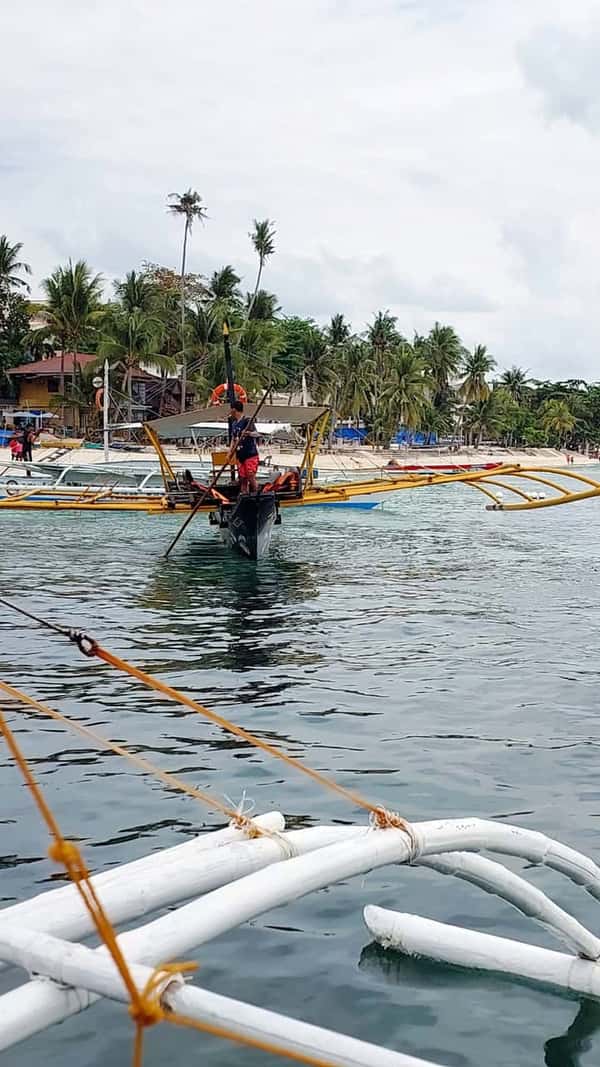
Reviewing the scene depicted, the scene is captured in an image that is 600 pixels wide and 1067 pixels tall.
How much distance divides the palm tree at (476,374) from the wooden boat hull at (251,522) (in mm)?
73092

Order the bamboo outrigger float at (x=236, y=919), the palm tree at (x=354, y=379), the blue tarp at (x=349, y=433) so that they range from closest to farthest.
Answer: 1. the bamboo outrigger float at (x=236, y=919)
2. the palm tree at (x=354, y=379)
3. the blue tarp at (x=349, y=433)

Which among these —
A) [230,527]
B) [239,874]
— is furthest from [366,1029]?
[230,527]

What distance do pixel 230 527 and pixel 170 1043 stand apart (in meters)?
16.3

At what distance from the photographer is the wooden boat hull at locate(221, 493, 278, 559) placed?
19.5 meters

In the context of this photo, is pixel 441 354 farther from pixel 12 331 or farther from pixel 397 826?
pixel 397 826

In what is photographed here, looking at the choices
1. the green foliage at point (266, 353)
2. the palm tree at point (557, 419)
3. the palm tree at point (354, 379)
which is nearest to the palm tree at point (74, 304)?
the green foliage at point (266, 353)

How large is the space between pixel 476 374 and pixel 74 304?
133ft

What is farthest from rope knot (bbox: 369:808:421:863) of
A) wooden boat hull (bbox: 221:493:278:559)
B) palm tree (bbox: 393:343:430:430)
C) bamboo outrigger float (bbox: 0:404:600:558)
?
palm tree (bbox: 393:343:430:430)

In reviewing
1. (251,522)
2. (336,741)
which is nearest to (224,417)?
(251,522)

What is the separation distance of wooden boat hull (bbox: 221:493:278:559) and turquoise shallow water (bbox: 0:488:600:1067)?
0.41 meters

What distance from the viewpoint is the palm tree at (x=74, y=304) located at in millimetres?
61188

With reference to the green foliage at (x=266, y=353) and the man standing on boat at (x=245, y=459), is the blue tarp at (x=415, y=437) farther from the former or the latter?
the man standing on boat at (x=245, y=459)

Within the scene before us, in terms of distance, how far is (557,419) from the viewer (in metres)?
105

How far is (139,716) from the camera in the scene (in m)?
9.28
